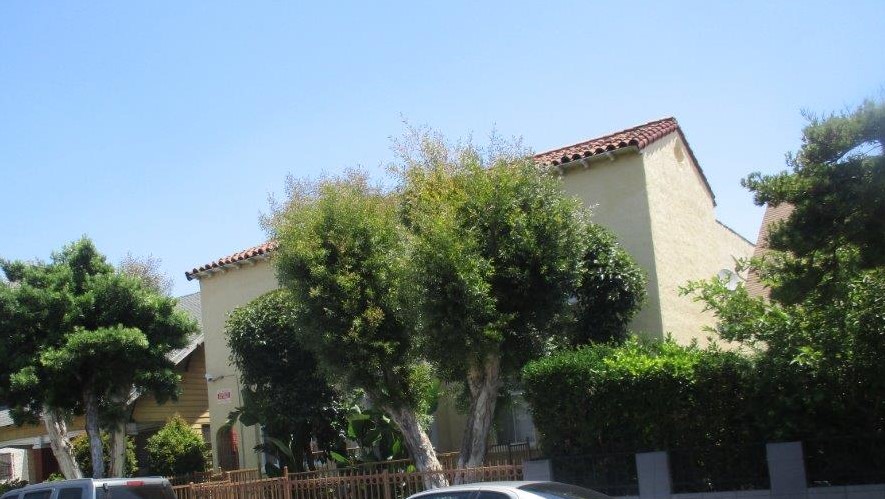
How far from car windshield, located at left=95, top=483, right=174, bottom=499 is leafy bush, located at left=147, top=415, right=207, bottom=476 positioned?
31.6 feet

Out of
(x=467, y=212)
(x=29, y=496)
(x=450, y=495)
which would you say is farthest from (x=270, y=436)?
(x=450, y=495)

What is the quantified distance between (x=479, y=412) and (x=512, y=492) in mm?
5348

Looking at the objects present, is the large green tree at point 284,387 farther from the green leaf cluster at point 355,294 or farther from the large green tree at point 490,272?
the large green tree at point 490,272

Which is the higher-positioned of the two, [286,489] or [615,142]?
[615,142]

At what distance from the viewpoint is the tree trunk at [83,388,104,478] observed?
19.1 metres

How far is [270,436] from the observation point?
19.0m

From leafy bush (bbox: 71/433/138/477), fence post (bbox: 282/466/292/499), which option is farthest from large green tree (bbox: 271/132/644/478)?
leafy bush (bbox: 71/433/138/477)

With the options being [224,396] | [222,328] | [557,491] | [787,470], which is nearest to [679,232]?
[787,470]

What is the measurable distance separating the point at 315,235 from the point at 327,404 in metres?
5.43

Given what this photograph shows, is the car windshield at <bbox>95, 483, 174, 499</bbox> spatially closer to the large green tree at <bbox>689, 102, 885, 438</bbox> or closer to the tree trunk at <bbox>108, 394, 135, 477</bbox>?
the tree trunk at <bbox>108, 394, 135, 477</bbox>

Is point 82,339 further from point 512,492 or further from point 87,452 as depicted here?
point 512,492

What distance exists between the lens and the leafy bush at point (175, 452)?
71.6ft

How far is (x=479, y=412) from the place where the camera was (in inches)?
549

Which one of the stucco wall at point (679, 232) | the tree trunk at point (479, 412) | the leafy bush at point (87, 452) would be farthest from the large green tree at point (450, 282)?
the leafy bush at point (87, 452)
